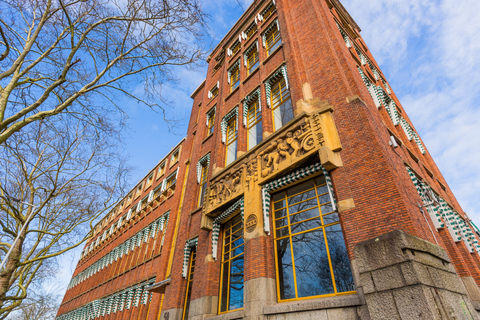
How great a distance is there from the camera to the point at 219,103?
14.0m

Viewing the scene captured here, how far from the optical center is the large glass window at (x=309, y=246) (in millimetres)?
5395

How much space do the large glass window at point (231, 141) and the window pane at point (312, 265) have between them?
5401 mm

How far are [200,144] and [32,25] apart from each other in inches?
351

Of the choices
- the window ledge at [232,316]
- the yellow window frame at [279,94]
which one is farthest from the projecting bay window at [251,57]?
the window ledge at [232,316]

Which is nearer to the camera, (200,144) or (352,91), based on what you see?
(352,91)

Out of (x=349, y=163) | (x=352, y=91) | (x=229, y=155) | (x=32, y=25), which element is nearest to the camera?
(x=349, y=163)

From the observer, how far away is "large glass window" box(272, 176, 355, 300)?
17.7ft

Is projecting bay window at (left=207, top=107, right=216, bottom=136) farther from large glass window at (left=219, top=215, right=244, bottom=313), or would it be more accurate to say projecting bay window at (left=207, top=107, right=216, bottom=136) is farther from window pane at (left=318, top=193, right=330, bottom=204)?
window pane at (left=318, top=193, right=330, bottom=204)

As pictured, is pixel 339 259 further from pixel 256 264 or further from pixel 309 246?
pixel 256 264

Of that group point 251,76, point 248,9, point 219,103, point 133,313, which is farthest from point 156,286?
point 248,9

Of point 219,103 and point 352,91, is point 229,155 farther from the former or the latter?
point 352,91

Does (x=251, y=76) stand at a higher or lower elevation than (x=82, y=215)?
higher

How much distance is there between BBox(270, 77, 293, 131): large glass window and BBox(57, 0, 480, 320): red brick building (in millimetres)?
53

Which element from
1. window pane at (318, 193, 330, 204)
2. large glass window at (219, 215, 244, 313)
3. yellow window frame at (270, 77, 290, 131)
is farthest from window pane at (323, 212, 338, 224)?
yellow window frame at (270, 77, 290, 131)
